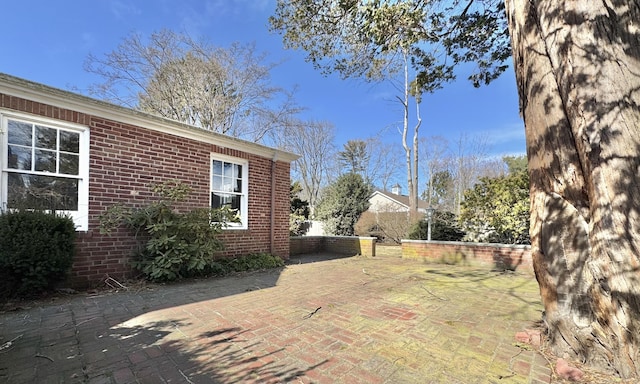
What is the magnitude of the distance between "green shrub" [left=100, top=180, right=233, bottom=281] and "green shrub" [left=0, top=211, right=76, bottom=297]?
0.80m

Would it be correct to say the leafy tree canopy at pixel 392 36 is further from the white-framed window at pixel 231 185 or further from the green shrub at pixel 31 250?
the green shrub at pixel 31 250

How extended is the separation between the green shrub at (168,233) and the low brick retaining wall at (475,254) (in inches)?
239

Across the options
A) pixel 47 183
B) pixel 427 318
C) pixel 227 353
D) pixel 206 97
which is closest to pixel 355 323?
pixel 427 318

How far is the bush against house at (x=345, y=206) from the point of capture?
14883 millimetres

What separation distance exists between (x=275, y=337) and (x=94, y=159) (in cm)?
446

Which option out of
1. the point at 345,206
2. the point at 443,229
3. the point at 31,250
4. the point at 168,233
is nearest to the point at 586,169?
the point at 168,233

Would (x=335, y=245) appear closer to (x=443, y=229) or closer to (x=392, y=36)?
(x=443, y=229)

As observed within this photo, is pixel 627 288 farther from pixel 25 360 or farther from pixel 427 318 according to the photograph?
pixel 25 360

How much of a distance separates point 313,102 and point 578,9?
1691 cm

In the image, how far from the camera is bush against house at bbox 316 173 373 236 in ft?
48.8

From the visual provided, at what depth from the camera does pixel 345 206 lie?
48.7 ft

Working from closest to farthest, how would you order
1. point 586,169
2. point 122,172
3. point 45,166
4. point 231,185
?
point 586,169 < point 45,166 < point 122,172 < point 231,185

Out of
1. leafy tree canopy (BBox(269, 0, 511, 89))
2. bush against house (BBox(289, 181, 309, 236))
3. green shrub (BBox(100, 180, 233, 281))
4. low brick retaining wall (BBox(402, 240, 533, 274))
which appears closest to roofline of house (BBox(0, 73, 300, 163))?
green shrub (BBox(100, 180, 233, 281))

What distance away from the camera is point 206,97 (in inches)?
631
